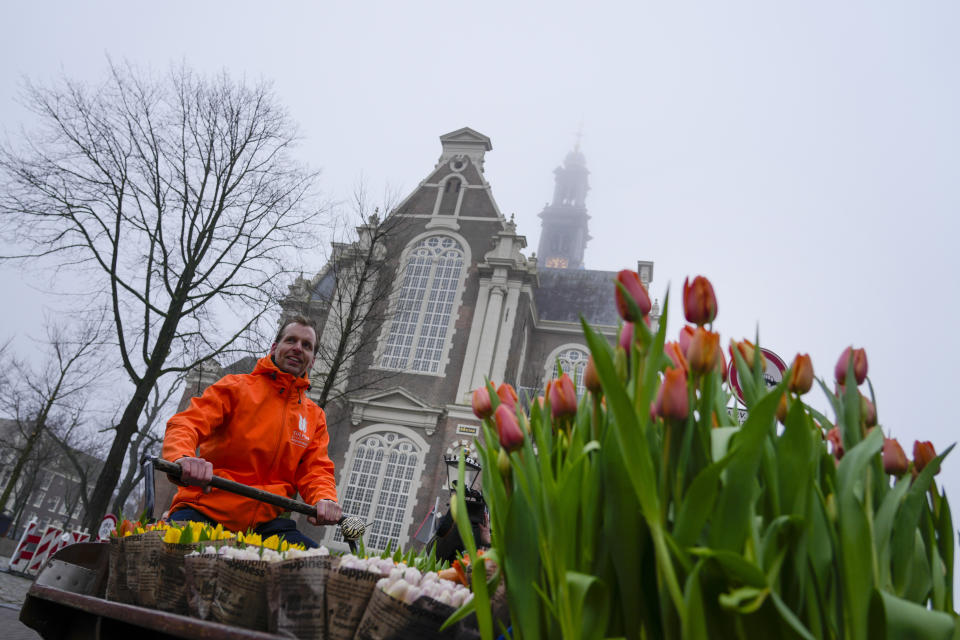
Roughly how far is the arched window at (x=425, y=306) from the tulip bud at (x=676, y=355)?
862 inches

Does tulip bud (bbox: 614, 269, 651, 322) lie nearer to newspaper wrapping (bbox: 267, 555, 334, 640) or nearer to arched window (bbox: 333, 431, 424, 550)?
→ newspaper wrapping (bbox: 267, 555, 334, 640)

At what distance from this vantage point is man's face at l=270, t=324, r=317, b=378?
11.5 feet

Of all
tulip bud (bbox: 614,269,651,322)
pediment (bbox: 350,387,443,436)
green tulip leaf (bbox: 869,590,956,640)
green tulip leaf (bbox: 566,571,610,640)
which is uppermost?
pediment (bbox: 350,387,443,436)

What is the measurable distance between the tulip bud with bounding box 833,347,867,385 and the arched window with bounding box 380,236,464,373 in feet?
71.9

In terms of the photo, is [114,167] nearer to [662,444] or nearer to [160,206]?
[160,206]

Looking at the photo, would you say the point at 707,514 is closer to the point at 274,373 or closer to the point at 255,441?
the point at 255,441

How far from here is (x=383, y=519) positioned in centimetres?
2133

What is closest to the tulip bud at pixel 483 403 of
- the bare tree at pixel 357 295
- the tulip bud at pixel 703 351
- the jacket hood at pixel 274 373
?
the tulip bud at pixel 703 351

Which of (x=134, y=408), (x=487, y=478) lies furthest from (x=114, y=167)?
(x=487, y=478)

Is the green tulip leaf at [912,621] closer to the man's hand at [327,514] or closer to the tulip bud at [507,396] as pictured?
the tulip bud at [507,396]

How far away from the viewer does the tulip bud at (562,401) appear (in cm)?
129

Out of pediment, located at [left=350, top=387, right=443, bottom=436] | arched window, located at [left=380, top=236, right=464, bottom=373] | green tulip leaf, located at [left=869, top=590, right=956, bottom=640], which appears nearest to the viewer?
green tulip leaf, located at [left=869, top=590, right=956, bottom=640]

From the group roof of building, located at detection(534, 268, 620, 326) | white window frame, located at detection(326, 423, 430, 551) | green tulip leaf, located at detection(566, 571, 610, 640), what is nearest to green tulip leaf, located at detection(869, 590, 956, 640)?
green tulip leaf, located at detection(566, 571, 610, 640)

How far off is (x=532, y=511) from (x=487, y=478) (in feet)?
0.48
